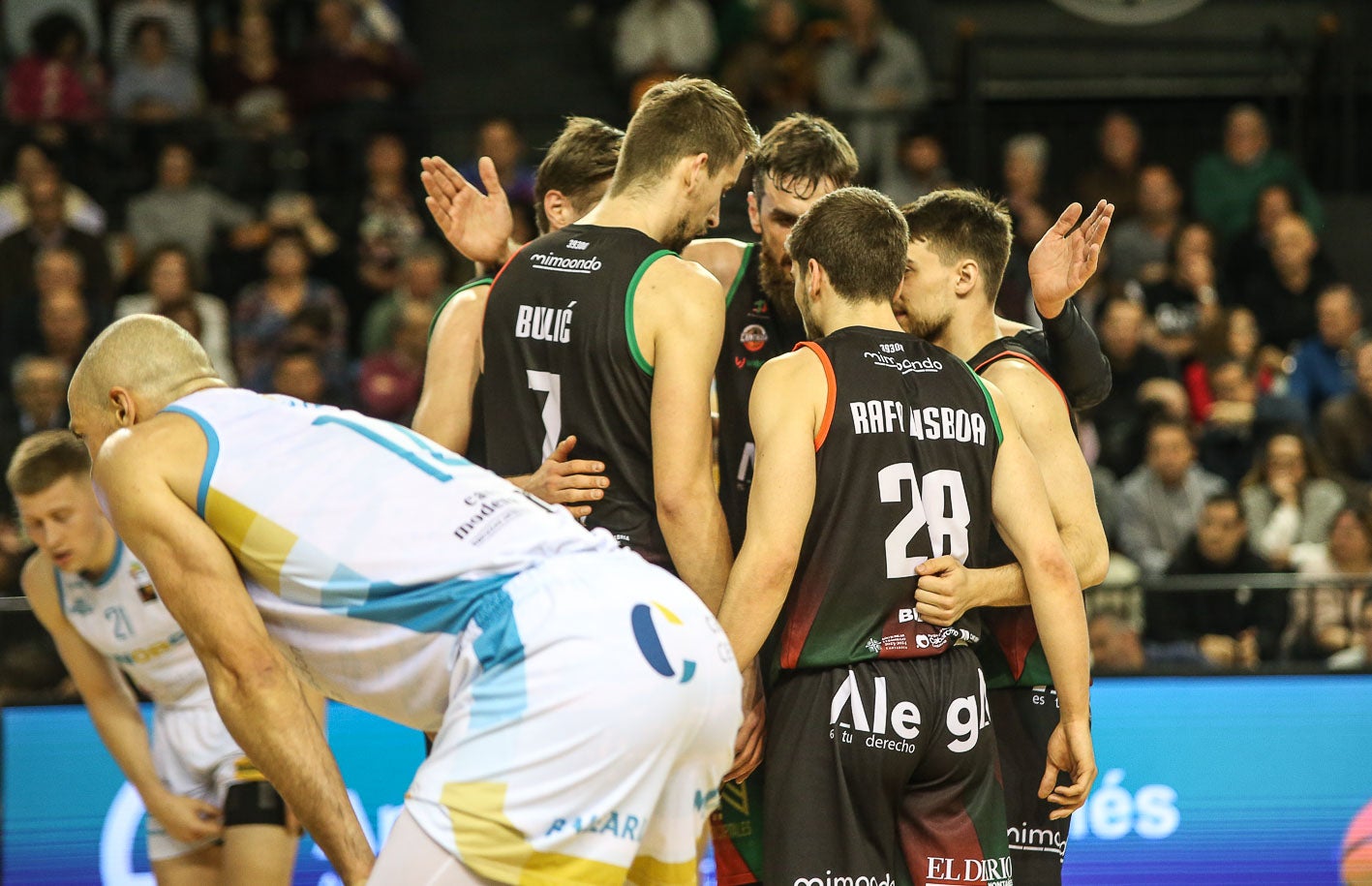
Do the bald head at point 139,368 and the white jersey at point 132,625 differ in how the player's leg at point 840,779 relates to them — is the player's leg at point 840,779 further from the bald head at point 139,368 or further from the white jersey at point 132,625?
the white jersey at point 132,625

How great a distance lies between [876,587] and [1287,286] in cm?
819

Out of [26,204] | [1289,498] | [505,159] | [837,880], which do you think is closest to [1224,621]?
[1289,498]

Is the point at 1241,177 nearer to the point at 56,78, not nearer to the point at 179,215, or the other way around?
the point at 179,215

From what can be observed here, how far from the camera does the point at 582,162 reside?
4969mm

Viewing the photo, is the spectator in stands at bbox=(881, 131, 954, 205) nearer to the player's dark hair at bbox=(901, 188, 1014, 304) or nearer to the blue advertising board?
the blue advertising board

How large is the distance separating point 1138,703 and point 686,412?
134 inches

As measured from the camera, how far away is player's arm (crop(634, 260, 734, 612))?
13.6 ft

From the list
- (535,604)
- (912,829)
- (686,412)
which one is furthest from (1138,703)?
(535,604)

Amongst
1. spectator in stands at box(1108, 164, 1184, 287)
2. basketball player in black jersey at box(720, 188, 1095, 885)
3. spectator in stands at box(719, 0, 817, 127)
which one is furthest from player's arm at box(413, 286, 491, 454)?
spectator in stands at box(1108, 164, 1184, 287)

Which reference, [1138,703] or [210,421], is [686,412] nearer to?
[210,421]

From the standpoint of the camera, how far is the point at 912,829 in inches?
160

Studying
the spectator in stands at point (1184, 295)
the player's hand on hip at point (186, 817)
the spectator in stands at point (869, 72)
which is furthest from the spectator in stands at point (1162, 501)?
the player's hand on hip at point (186, 817)

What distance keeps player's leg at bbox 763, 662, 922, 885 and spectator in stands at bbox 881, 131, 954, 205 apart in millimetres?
7523

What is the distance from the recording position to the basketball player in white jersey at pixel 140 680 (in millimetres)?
5598
